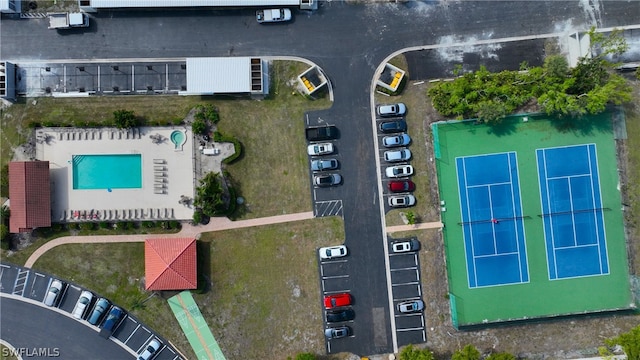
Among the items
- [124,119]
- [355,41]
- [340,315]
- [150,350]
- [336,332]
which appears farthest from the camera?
[355,41]

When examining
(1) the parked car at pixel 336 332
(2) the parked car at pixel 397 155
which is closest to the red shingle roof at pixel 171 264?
(1) the parked car at pixel 336 332

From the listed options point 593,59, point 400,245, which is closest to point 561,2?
point 593,59

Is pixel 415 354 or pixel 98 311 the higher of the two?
pixel 98 311

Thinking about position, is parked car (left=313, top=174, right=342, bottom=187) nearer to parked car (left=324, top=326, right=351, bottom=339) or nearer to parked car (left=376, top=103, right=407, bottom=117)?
parked car (left=376, top=103, right=407, bottom=117)

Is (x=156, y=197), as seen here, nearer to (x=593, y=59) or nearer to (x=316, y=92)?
(x=316, y=92)

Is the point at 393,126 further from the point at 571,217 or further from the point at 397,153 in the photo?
the point at 571,217

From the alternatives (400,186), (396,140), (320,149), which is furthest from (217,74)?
(400,186)
